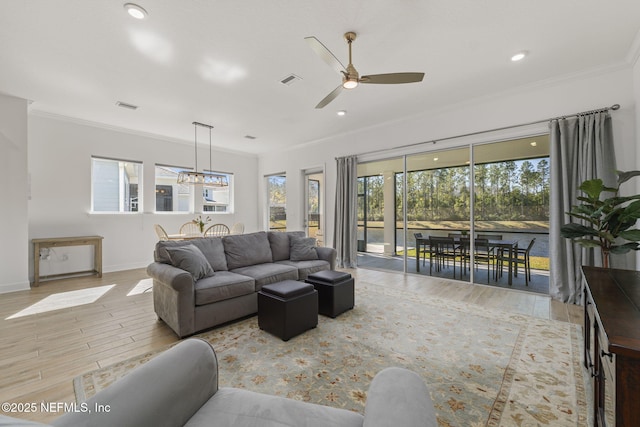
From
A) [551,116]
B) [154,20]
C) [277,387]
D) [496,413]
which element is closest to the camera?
[496,413]

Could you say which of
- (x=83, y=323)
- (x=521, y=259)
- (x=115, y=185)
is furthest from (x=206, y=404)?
(x=115, y=185)

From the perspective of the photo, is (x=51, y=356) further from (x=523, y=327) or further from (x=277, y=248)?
(x=523, y=327)

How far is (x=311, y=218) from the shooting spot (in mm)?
6812

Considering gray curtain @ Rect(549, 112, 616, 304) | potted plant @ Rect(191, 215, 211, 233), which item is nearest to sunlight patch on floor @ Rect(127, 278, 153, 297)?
potted plant @ Rect(191, 215, 211, 233)

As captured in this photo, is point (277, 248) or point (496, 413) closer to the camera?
point (496, 413)

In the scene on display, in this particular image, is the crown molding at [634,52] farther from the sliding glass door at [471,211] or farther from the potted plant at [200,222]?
the potted plant at [200,222]

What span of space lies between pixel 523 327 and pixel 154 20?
4561mm

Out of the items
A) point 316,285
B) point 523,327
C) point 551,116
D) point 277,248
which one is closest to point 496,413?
point 523,327

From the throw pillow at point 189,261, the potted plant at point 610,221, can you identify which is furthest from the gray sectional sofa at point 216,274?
the potted plant at point 610,221

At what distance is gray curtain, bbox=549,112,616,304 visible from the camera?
3.22 meters

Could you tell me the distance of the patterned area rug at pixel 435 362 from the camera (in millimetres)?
1682

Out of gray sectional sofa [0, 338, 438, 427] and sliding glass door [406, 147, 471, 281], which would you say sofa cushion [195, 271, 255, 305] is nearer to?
gray sectional sofa [0, 338, 438, 427]

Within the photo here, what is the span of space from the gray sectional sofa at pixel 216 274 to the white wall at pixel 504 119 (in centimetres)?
252

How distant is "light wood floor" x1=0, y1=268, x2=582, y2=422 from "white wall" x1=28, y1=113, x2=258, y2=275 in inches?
33.3
